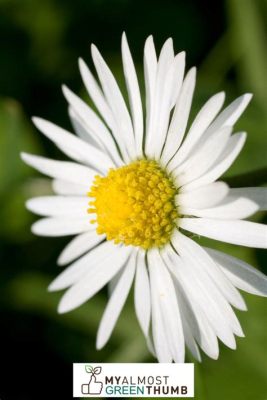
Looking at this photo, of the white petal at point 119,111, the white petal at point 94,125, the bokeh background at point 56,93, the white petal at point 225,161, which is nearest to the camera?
the white petal at point 225,161

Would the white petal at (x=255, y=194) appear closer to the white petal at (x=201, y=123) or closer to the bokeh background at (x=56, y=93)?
the white petal at (x=201, y=123)

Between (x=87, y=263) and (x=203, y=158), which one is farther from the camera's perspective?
(x=87, y=263)

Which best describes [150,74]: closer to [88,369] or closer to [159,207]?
[159,207]

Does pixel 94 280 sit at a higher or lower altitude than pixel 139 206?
lower

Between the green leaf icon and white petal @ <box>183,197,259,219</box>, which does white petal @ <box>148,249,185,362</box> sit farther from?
the green leaf icon

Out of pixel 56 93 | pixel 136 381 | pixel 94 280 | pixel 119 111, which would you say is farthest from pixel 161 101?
pixel 56 93

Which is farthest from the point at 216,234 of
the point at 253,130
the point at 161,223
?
the point at 253,130

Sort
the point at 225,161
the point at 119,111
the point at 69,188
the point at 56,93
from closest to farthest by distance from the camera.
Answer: the point at 225,161, the point at 119,111, the point at 69,188, the point at 56,93

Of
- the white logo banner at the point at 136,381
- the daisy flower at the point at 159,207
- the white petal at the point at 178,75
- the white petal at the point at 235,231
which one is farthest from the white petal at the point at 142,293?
the white petal at the point at 178,75
